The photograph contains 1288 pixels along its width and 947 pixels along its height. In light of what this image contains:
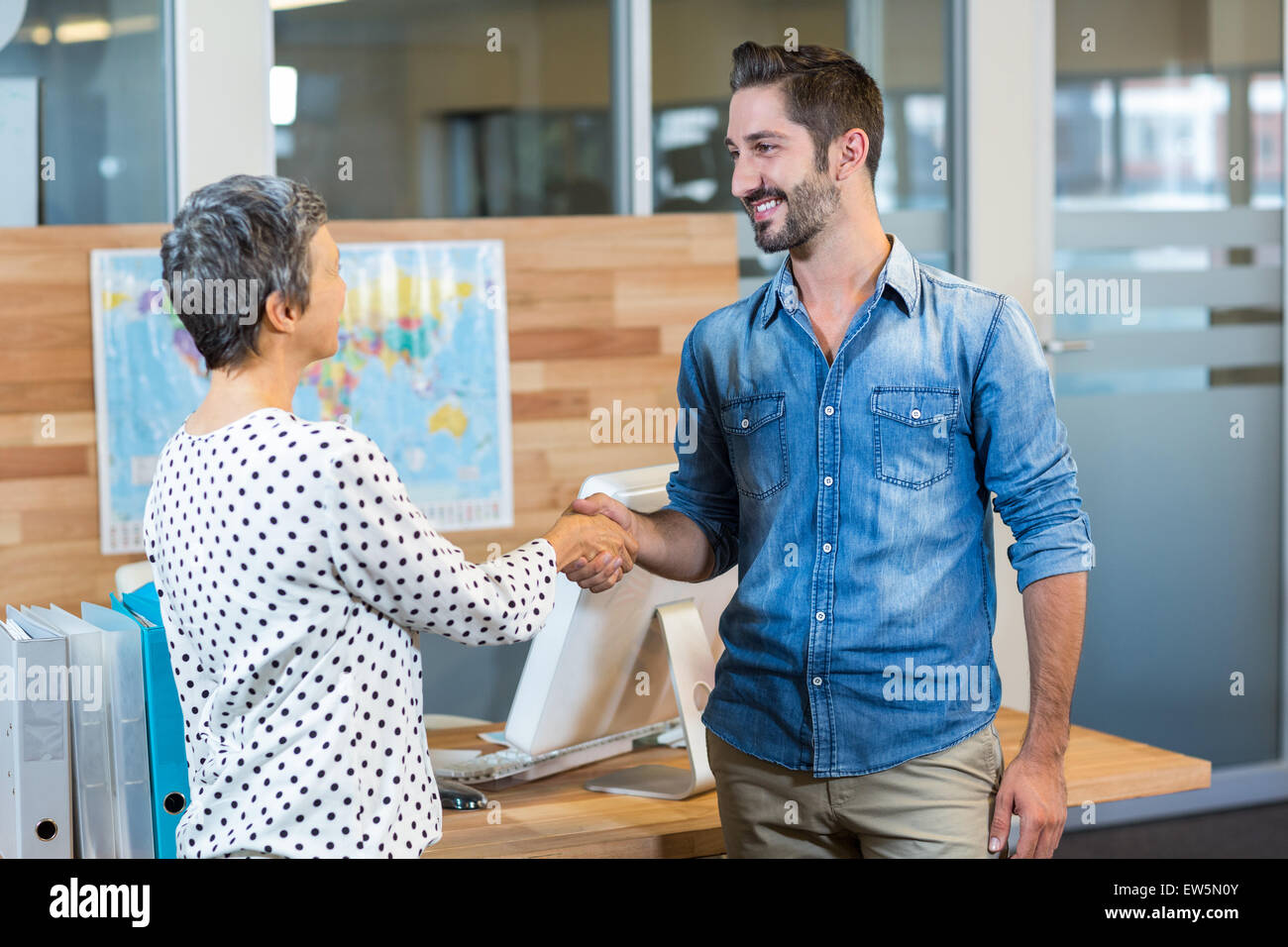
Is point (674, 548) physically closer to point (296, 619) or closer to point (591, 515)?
point (591, 515)

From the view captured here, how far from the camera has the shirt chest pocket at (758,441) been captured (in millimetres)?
1764

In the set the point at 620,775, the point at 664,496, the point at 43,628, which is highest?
the point at 664,496

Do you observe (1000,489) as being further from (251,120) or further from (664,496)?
(251,120)

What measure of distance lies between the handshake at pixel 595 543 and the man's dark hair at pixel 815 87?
1.82ft

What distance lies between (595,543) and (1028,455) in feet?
1.86

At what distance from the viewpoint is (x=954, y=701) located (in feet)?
5.42

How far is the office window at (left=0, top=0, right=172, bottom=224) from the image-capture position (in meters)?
3.12

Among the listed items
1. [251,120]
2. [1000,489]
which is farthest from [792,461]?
[251,120]

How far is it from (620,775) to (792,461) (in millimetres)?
597

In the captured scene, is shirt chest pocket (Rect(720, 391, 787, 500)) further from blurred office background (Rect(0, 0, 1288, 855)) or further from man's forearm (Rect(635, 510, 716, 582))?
blurred office background (Rect(0, 0, 1288, 855))

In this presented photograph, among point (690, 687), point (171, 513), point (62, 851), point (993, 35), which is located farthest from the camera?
point (993, 35)

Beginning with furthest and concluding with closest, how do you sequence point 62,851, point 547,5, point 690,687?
point 547,5
point 690,687
point 62,851

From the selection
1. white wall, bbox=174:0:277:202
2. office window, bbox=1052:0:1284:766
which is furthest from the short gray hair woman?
office window, bbox=1052:0:1284:766

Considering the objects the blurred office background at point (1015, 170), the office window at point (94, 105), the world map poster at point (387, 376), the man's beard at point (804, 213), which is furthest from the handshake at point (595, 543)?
the office window at point (94, 105)
